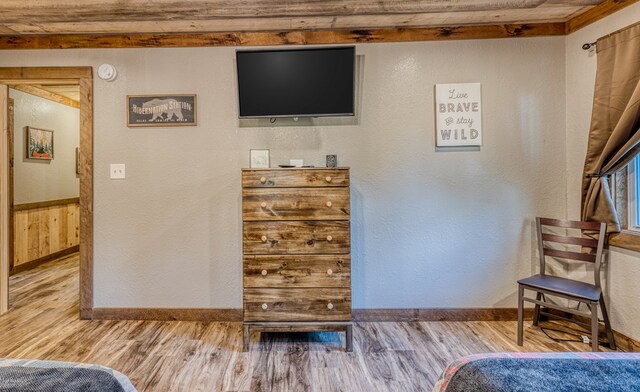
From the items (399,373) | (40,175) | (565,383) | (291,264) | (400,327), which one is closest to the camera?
(565,383)

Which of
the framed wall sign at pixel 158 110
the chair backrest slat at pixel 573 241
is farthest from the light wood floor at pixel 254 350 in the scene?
the framed wall sign at pixel 158 110

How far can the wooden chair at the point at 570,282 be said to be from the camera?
207 centimetres

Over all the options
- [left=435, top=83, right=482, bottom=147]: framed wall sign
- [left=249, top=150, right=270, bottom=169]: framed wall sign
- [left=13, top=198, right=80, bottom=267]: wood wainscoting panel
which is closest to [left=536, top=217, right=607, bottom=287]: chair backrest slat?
[left=435, top=83, right=482, bottom=147]: framed wall sign

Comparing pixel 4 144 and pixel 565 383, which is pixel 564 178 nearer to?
pixel 565 383

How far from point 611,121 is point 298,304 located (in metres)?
2.51

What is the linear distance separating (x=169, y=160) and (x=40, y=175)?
3.07 m

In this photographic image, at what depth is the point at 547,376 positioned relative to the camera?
3.13 feet

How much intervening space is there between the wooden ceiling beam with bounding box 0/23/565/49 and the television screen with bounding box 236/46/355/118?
0.82 ft

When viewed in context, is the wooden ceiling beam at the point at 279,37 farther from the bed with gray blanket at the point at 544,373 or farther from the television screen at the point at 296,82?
the bed with gray blanket at the point at 544,373

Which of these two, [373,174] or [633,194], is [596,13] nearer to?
[633,194]

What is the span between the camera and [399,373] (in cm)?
203

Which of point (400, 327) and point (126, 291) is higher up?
point (126, 291)

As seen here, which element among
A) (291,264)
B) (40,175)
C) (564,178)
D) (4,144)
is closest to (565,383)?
(291,264)

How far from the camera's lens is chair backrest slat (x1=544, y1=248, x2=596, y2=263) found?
7.68 ft
